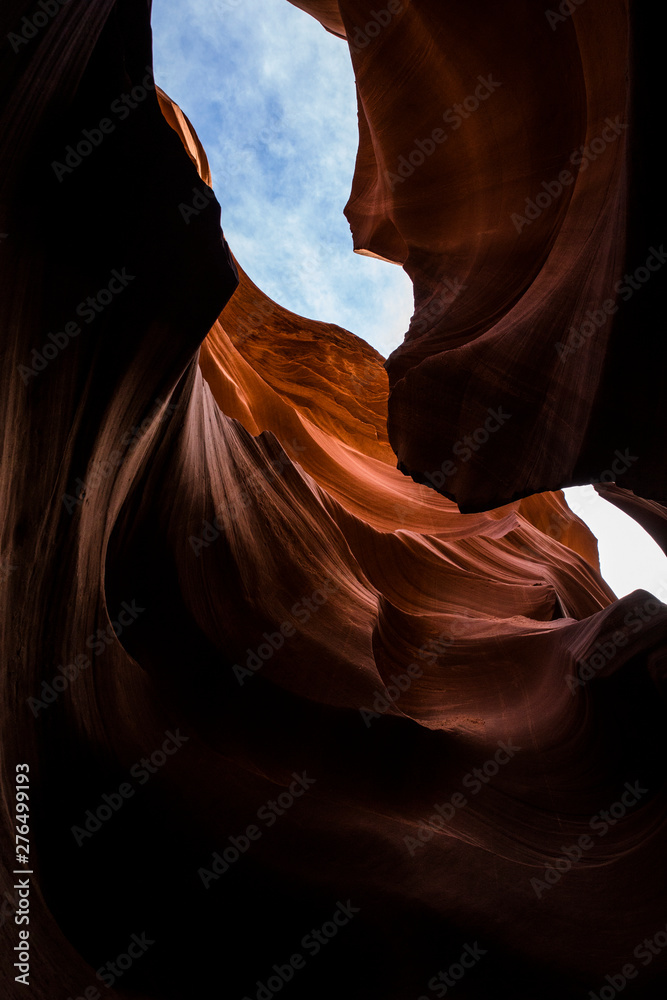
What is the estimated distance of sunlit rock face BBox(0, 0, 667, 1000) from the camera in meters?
2.67

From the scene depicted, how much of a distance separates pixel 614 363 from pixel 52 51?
2.74 m

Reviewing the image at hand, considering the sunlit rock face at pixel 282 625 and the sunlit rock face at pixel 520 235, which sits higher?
the sunlit rock face at pixel 520 235

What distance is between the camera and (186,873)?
3.05 meters

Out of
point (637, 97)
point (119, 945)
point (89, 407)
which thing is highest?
point (637, 97)

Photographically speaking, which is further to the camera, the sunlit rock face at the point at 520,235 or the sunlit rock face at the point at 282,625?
the sunlit rock face at the point at 282,625

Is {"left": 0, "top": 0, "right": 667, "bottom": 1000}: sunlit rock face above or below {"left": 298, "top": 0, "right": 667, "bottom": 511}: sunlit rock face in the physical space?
below

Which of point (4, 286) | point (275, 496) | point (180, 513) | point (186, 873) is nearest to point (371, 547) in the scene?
point (275, 496)

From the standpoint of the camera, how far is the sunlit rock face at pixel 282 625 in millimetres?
2672

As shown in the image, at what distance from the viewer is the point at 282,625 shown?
176 inches

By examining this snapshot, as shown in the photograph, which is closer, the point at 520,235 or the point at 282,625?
the point at 520,235

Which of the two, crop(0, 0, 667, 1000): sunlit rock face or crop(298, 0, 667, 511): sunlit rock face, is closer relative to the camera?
crop(298, 0, 667, 511): sunlit rock face

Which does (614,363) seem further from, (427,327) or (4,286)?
(4,286)

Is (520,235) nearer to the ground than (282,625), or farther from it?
farther from it

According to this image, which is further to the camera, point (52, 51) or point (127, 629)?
point (127, 629)
